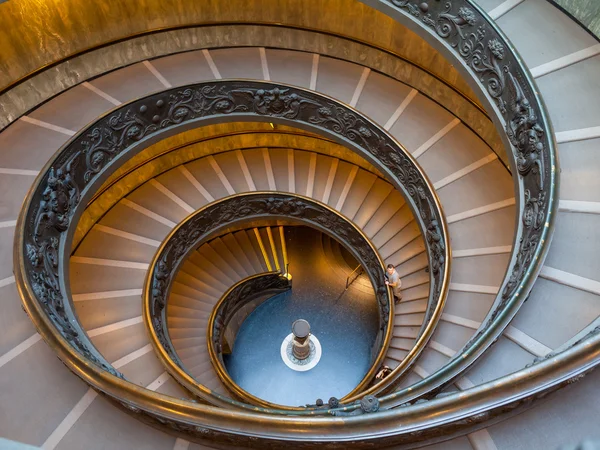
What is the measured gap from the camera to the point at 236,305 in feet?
38.0

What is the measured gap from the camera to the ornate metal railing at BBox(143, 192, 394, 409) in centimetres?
869

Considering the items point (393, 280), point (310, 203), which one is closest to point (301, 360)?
point (393, 280)

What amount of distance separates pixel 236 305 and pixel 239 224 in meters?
2.23

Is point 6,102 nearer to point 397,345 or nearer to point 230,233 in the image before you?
point 230,233

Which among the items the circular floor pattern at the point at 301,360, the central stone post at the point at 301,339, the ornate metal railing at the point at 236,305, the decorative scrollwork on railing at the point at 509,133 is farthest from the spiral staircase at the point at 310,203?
the central stone post at the point at 301,339

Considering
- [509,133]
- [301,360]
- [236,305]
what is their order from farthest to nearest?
1. [236,305]
2. [301,360]
3. [509,133]

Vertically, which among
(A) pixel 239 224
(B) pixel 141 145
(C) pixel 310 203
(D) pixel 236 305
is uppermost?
(C) pixel 310 203

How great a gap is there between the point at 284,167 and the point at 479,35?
5779 millimetres

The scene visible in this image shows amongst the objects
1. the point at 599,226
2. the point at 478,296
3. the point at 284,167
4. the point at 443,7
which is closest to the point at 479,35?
the point at 443,7

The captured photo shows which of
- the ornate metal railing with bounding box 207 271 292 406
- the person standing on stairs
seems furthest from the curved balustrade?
the ornate metal railing with bounding box 207 271 292 406

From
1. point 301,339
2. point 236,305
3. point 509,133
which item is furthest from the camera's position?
point 236,305

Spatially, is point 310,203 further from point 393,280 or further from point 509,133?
point 509,133

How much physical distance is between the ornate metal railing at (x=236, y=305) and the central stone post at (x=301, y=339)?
5.46ft

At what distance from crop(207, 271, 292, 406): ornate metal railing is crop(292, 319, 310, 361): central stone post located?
166 cm
